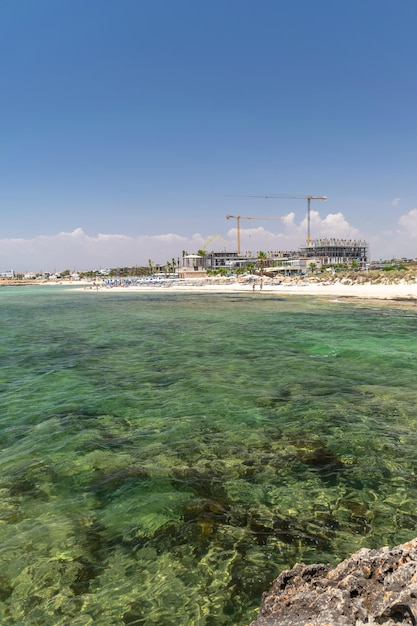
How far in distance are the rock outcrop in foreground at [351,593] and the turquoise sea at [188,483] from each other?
1080 mm

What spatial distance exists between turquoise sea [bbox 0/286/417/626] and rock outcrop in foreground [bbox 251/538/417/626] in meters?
1.08

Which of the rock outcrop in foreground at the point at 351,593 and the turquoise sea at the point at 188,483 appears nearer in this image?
the rock outcrop in foreground at the point at 351,593

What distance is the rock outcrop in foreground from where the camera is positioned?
260cm

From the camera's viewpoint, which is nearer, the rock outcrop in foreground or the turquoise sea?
the rock outcrop in foreground

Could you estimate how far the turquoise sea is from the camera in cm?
438

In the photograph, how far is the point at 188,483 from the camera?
659 cm

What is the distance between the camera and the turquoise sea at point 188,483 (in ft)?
14.4

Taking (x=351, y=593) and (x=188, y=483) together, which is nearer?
(x=351, y=593)

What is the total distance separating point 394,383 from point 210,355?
8.36 meters

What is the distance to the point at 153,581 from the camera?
4.48 meters

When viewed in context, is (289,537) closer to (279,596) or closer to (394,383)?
(279,596)

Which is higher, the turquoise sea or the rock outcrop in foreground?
the rock outcrop in foreground

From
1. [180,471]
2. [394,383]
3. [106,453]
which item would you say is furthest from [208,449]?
[394,383]

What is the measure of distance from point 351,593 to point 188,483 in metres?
4.05
